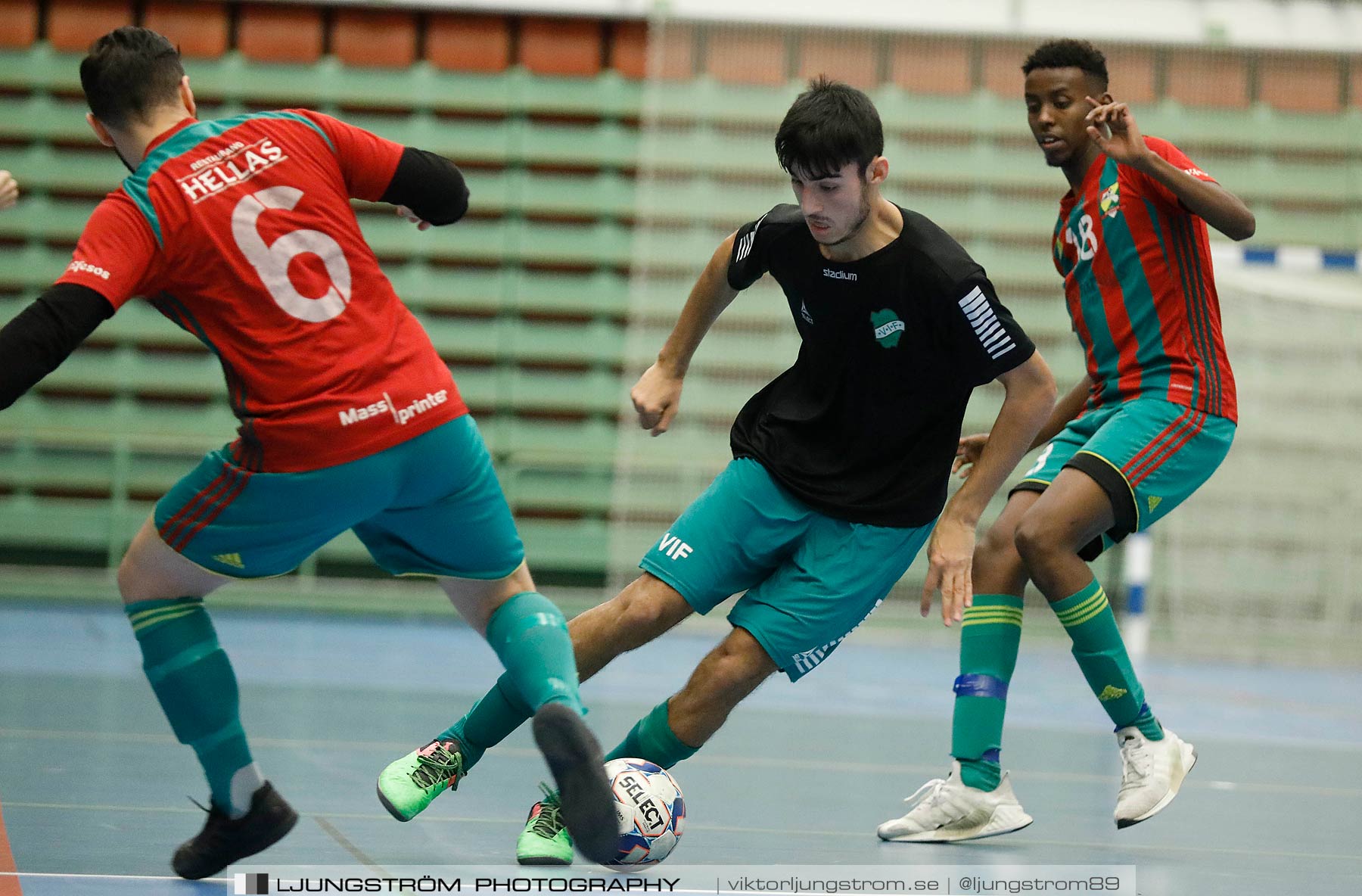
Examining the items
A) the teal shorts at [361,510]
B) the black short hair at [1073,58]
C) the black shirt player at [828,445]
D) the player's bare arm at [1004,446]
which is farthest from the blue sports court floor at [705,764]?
the black short hair at [1073,58]

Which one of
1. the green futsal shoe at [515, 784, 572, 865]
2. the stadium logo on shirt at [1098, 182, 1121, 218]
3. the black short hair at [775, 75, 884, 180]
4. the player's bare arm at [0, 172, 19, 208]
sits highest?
the black short hair at [775, 75, 884, 180]

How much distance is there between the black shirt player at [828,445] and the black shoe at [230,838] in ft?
1.71

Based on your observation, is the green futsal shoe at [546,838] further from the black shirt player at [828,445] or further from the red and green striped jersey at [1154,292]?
the red and green striped jersey at [1154,292]

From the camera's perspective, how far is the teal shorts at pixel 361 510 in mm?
2752

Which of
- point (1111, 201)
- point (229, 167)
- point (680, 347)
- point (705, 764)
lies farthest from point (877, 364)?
point (705, 764)

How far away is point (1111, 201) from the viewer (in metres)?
3.99

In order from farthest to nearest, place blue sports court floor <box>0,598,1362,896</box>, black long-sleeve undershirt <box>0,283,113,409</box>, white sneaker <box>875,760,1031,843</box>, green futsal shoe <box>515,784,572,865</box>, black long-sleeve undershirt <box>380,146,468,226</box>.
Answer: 1. white sneaker <box>875,760,1031,843</box>
2. blue sports court floor <box>0,598,1362,896</box>
3. green futsal shoe <box>515,784,572,865</box>
4. black long-sleeve undershirt <box>380,146,468,226</box>
5. black long-sleeve undershirt <box>0,283,113,409</box>

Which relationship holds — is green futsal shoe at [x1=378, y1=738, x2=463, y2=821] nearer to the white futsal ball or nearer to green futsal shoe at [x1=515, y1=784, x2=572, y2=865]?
green futsal shoe at [x1=515, y1=784, x2=572, y2=865]

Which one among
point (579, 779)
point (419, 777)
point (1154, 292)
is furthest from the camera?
point (1154, 292)

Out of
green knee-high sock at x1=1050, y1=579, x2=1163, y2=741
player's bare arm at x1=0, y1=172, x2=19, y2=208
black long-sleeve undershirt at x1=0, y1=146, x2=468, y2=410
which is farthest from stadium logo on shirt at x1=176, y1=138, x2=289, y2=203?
green knee-high sock at x1=1050, y1=579, x2=1163, y2=741

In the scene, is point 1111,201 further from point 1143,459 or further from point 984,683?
point 984,683

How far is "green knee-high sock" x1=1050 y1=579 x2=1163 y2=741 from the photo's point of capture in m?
3.75

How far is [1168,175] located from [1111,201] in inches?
10.9

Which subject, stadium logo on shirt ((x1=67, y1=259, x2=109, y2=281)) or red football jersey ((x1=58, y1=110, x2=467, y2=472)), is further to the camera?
red football jersey ((x1=58, y1=110, x2=467, y2=472))
